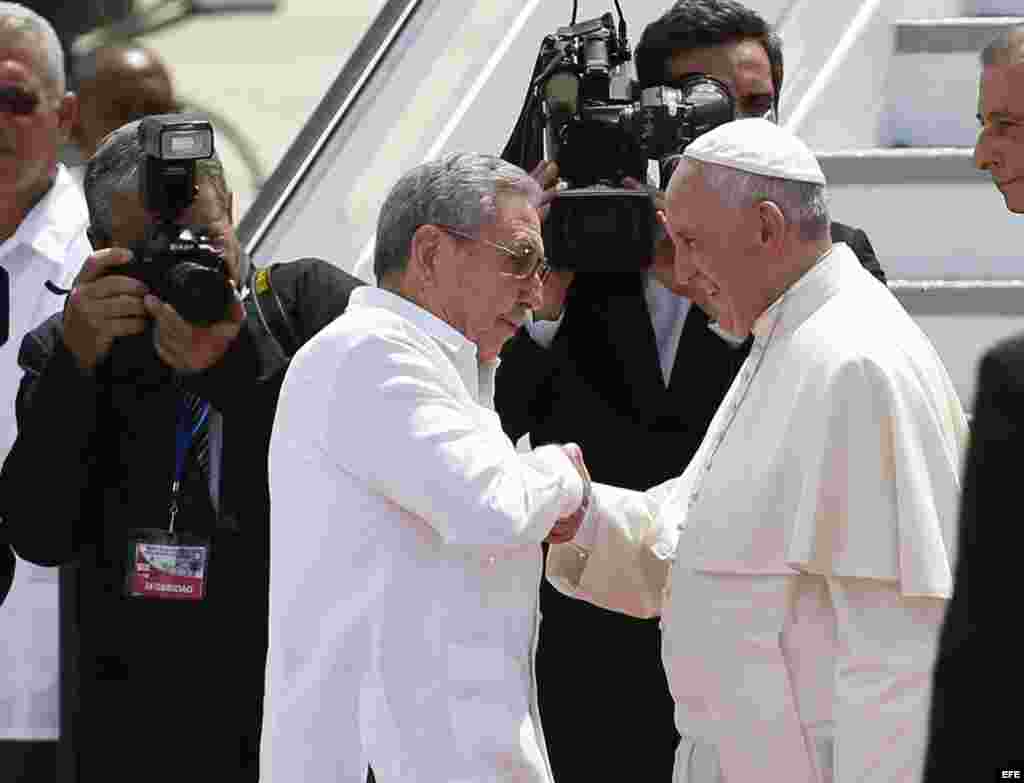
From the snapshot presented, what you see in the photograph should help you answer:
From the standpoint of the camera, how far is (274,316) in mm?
3625

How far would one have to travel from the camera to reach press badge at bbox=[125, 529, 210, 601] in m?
3.56

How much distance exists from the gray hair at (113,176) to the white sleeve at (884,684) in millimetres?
1200

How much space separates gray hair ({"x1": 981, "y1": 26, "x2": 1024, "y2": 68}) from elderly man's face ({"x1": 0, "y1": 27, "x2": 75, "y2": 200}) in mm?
1697

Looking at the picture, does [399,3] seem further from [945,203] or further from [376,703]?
[376,703]

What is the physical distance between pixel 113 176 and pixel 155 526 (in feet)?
1.79

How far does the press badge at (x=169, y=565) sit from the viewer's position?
3557mm

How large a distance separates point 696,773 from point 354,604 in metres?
0.56

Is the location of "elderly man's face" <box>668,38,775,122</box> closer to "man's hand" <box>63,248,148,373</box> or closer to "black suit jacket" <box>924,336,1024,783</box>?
"man's hand" <box>63,248,148,373</box>

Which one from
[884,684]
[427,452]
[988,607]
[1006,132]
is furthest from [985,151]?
[988,607]

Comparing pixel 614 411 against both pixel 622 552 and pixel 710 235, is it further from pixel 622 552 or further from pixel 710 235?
pixel 710 235

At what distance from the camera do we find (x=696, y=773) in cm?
329

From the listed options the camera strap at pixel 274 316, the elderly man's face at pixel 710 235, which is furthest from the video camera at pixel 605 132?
the camera strap at pixel 274 316

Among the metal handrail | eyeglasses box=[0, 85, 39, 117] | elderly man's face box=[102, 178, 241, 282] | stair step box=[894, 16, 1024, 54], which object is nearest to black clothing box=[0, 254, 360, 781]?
elderly man's face box=[102, 178, 241, 282]

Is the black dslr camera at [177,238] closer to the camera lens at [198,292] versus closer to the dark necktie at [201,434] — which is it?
the camera lens at [198,292]
